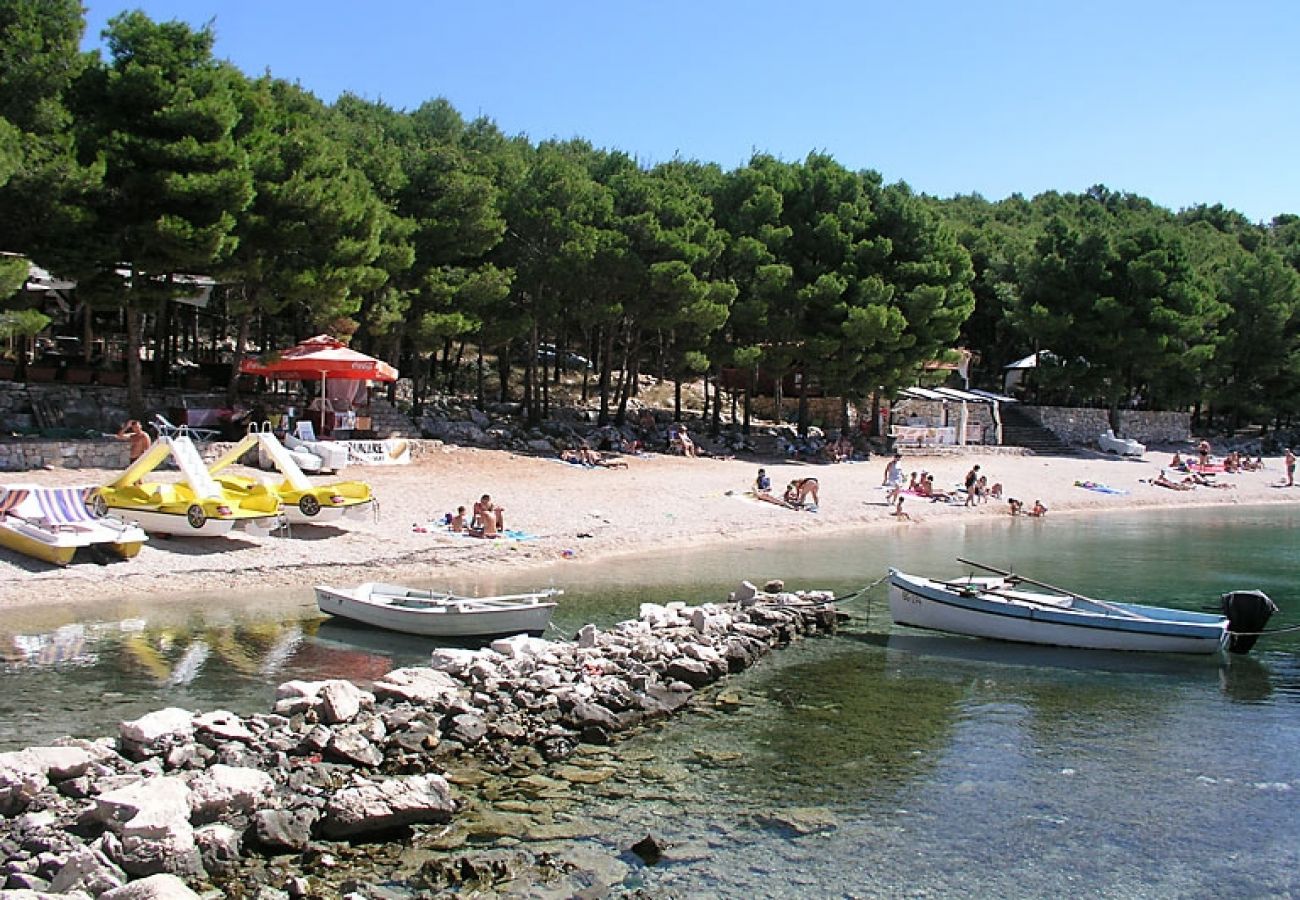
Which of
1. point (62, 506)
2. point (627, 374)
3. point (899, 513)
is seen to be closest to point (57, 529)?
point (62, 506)

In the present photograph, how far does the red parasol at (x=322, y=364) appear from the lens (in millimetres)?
31547

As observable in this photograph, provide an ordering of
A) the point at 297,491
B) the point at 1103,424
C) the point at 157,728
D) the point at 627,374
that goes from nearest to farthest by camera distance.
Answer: the point at 157,728 < the point at 297,491 < the point at 627,374 < the point at 1103,424

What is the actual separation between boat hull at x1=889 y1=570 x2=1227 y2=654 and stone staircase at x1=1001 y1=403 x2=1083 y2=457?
35.9m

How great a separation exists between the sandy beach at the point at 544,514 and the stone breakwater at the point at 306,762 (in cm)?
740

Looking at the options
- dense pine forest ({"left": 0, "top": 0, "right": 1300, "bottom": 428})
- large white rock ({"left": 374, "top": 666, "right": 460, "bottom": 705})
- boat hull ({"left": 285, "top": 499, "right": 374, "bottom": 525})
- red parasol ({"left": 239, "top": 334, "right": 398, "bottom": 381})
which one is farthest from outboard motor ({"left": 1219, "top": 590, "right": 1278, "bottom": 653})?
dense pine forest ({"left": 0, "top": 0, "right": 1300, "bottom": 428})

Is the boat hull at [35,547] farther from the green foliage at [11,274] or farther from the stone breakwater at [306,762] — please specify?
the stone breakwater at [306,762]

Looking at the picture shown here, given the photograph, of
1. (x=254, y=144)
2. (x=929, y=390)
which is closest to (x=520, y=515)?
(x=254, y=144)

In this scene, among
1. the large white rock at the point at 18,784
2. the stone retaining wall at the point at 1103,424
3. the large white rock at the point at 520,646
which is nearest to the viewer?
the large white rock at the point at 18,784

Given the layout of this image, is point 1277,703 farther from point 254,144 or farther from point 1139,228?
point 1139,228

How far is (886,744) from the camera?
44.9 ft

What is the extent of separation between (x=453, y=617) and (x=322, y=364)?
16.0m

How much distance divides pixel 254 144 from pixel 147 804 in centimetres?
2523

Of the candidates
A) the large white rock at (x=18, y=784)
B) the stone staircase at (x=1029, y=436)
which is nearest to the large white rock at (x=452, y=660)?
the large white rock at (x=18, y=784)

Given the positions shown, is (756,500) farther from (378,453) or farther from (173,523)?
(173,523)
